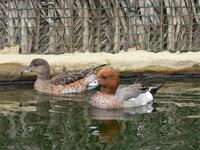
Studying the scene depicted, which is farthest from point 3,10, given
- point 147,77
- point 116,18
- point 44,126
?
point 44,126

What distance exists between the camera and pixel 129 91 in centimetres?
1205

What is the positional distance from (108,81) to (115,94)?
270 millimetres

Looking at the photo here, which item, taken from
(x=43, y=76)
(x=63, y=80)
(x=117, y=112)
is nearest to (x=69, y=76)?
(x=63, y=80)

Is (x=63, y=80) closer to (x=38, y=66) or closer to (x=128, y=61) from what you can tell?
(x=38, y=66)

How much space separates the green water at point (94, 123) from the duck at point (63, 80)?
0.44m

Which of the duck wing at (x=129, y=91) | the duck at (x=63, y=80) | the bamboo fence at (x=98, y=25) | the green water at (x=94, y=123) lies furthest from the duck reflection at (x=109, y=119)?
the bamboo fence at (x=98, y=25)

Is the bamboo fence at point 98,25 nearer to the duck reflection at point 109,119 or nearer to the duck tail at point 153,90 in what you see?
the duck tail at point 153,90

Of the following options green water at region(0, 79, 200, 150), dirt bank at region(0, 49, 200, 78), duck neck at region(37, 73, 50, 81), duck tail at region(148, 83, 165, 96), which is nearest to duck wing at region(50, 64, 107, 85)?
duck neck at region(37, 73, 50, 81)

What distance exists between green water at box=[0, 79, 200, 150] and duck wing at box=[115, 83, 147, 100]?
0.32 meters

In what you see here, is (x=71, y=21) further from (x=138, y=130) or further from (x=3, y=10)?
(x=138, y=130)

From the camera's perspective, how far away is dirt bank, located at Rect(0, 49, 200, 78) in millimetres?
13719

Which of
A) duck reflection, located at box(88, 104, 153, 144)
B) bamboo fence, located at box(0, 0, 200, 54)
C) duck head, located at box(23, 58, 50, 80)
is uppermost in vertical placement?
bamboo fence, located at box(0, 0, 200, 54)

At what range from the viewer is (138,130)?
9.91 m

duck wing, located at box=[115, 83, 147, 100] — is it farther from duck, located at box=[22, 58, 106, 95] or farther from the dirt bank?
the dirt bank
